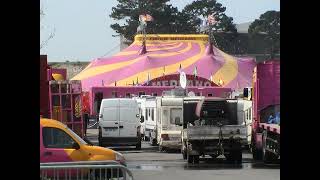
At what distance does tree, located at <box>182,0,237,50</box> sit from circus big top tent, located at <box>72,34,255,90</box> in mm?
44942

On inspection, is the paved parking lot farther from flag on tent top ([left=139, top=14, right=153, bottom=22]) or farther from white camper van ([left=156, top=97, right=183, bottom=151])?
flag on tent top ([left=139, top=14, right=153, bottom=22])

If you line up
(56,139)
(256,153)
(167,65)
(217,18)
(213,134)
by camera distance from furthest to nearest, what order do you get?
(217,18), (167,65), (256,153), (213,134), (56,139)

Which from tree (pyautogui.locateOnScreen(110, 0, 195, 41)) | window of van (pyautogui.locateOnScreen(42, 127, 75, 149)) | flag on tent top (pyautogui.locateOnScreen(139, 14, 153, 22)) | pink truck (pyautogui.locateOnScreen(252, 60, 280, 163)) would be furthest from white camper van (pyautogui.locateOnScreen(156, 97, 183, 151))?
tree (pyautogui.locateOnScreen(110, 0, 195, 41))

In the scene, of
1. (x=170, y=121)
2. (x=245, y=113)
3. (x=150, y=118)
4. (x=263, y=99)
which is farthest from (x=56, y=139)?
(x=150, y=118)

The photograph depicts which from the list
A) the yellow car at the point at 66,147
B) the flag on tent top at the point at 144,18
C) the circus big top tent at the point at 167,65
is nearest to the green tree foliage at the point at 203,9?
the flag on tent top at the point at 144,18

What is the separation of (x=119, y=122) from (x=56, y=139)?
14298 mm

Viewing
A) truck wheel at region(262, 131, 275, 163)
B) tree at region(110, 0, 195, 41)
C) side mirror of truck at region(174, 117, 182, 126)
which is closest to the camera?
truck wheel at region(262, 131, 275, 163)

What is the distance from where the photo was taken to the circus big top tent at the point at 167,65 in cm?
6016

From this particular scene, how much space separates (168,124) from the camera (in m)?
25.2

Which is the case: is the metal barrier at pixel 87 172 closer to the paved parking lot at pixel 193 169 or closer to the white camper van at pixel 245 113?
the paved parking lot at pixel 193 169

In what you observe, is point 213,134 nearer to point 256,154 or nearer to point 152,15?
point 256,154

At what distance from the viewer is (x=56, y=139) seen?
12961 millimetres

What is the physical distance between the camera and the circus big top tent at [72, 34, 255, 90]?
6016 centimetres
